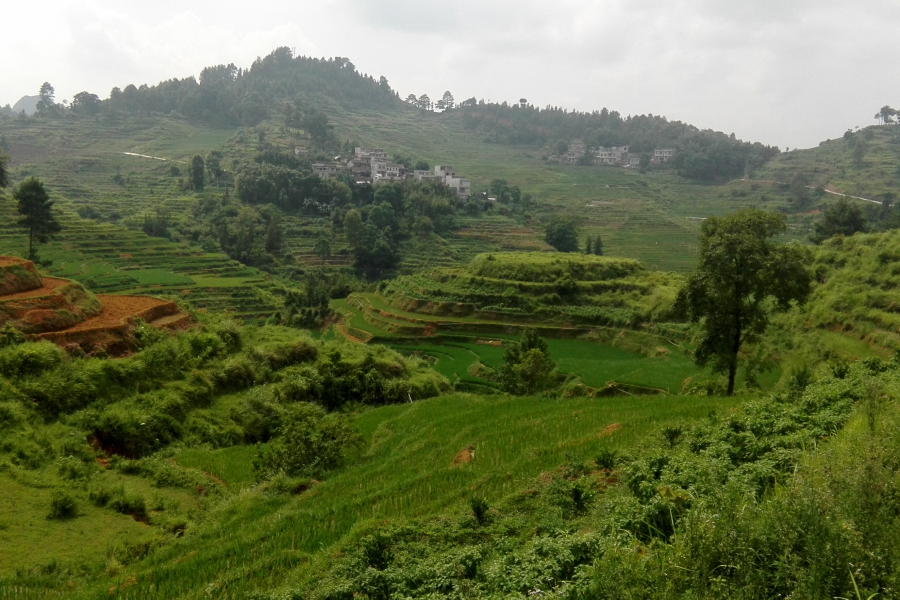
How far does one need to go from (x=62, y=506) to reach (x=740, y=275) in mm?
14313

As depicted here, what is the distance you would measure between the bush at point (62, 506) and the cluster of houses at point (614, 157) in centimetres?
11312

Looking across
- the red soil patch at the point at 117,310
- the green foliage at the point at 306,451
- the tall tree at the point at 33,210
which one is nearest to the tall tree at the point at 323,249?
the tall tree at the point at 33,210

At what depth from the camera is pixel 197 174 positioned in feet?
220

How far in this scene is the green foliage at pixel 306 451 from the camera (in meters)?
10.7

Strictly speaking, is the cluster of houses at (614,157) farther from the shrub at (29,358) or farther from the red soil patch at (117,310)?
the shrub at (29,358)

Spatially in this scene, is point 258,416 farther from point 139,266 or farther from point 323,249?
point 323,249

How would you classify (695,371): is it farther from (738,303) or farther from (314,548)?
(314,548)

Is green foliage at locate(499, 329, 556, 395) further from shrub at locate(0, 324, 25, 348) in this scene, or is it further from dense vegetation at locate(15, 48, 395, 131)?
dense vegetation at locate(15, 48, 395, 131)

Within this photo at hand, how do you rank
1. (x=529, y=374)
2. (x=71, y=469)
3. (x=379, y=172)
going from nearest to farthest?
(x=71, y=469) → (x=529, y=374) → (x=379, y=172)

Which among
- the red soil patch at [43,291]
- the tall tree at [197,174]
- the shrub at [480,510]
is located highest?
the tall tree at [197,174]

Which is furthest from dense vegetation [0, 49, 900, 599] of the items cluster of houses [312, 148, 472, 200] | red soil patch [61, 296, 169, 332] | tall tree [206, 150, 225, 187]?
cluster of houses [312, 148, 472, 200]

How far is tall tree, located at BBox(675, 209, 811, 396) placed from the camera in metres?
13.9

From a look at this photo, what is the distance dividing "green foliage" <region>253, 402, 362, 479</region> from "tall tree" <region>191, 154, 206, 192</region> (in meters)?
63.6

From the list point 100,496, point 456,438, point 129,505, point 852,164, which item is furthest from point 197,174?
point 852,164
